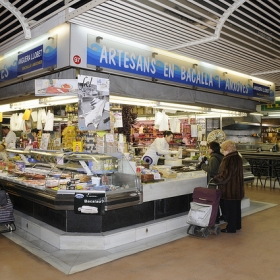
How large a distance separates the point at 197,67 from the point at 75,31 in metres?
3.50

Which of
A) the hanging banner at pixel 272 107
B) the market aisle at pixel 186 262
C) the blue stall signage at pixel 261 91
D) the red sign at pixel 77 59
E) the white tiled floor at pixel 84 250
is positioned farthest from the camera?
the hanging banner at pixel 272 107

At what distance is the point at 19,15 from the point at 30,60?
116 cm

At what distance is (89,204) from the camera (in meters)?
4.95

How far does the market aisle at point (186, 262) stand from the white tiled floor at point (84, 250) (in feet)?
0.39

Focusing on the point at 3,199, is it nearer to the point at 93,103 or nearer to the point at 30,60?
the point at 93,103

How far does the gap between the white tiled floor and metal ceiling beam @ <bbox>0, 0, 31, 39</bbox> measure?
3334mm

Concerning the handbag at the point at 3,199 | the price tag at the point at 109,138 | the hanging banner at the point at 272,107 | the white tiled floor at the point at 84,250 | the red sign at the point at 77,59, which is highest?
the hanging banner at the point at 272,107

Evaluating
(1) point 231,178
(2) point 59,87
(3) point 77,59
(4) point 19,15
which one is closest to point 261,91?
(1) point 231,178

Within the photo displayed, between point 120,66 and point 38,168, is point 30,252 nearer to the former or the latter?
point 38,168

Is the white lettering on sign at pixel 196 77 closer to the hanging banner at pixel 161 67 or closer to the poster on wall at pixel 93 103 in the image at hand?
the hanging banner at pixel 161 67

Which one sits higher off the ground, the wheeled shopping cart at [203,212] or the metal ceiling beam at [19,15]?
the metal ceiling beam at [19,15]

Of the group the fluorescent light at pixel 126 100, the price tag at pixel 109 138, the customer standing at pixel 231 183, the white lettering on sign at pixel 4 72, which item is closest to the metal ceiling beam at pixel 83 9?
the fluorescent light at pixel 126 100

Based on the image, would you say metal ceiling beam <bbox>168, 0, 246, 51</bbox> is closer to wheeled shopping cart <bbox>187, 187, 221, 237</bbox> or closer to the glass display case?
the glass display case

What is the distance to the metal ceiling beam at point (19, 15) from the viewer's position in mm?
4969
